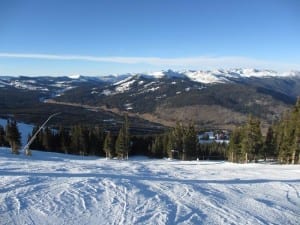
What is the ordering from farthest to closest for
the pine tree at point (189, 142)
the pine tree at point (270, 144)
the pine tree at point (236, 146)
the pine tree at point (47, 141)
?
the pine tree at point (47, 141)
the pine tree at point (189, 142)
the pine tree at point (270, 144)
the pine tree at point (236, 146)

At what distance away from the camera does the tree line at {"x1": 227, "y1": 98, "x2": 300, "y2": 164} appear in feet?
179

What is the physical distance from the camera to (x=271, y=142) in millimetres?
72125

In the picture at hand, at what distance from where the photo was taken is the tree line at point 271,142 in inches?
2151

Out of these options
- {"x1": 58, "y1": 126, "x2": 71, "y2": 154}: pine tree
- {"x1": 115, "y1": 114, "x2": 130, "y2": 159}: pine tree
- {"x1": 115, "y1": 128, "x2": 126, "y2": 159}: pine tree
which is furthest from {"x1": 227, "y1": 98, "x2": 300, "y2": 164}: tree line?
{"x1": 58, "y1": 126, "x2": 71, "y2": 154}: pine tree

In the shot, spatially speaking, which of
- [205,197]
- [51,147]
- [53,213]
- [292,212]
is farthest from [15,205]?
[51,147]

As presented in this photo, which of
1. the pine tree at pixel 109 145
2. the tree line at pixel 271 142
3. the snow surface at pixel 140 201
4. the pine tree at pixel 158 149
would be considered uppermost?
the snow surface at pixel 140 201

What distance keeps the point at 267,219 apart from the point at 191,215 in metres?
2.67

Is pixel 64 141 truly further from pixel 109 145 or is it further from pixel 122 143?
pixel 122 143

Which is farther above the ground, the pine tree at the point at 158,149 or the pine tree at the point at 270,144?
the pine tree at the point at 270,144

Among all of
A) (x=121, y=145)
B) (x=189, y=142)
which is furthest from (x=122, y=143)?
(x=189, y=142)

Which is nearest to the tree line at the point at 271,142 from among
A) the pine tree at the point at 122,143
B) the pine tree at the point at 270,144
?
the pine tree at the point at 270,144

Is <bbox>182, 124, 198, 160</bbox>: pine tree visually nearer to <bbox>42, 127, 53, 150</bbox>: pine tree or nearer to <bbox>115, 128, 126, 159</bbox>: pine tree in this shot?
<bbox>115, 128, 126, 159</bbox>: pine tree

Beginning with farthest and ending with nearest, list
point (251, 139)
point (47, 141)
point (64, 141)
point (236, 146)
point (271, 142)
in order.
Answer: point (64, 141), point (47, 141), point (271, 142), point (236, 146), point (251, 139)

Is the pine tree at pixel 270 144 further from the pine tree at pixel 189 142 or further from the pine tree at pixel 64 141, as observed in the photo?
the pine tree at pixel 64 141
